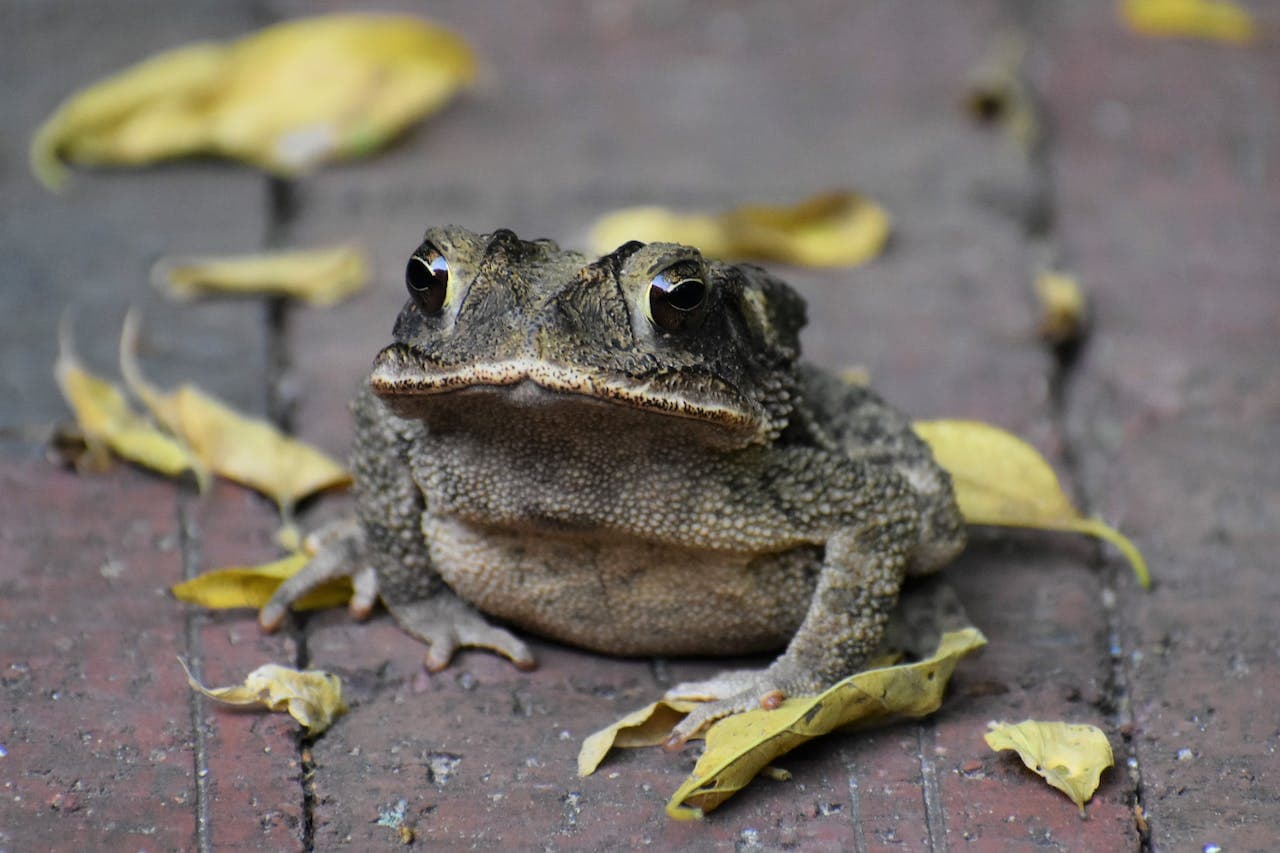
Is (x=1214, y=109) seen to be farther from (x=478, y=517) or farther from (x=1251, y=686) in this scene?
(x=478, y=517)

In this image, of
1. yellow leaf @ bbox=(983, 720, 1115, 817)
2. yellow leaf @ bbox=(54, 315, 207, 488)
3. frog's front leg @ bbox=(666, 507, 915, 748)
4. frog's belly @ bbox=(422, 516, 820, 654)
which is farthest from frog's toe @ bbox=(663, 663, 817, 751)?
yellow leaf @ bbox=(54, 315, 207, 488)

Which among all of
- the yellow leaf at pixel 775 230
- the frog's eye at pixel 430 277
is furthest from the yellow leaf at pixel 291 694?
the yellow leaf at pixel 775 230

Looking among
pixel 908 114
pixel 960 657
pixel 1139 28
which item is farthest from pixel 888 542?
pixel 1139 28

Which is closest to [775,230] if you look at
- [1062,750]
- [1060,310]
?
[1060,310]

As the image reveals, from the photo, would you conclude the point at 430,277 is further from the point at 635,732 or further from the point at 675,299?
the point at 635,732

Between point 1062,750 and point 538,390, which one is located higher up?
point 538,390

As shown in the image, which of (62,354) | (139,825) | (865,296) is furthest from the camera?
(865,296)
